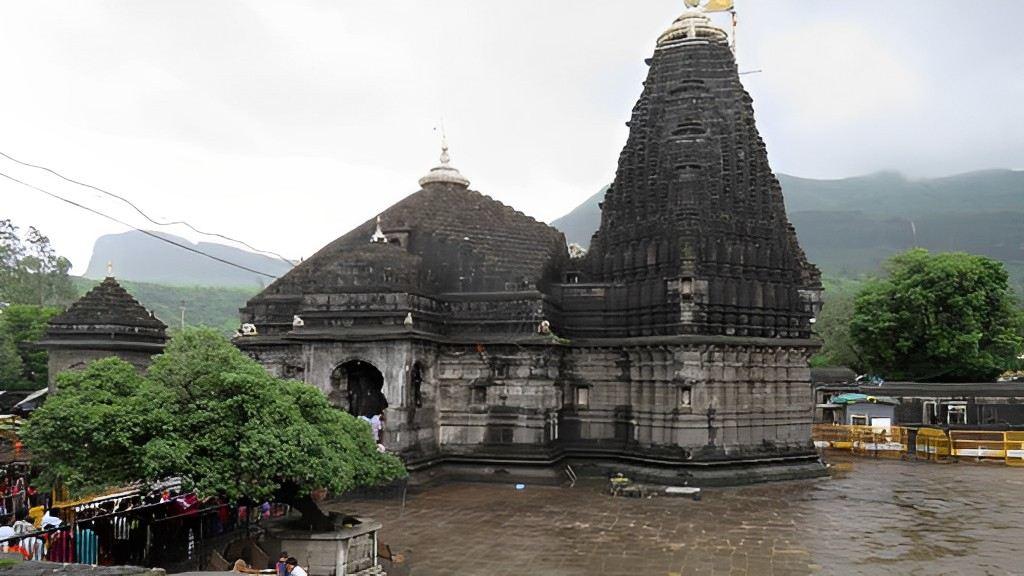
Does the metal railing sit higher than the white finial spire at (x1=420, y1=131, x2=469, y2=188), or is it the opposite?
the white finial spire at (x1=420, y1=131, x2=469, y2=188)

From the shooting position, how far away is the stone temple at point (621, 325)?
2159cm

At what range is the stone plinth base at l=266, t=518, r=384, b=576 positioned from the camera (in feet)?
38.1

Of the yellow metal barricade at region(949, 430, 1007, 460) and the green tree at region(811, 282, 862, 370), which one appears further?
the green tree at region(811, 282, 862, 370)

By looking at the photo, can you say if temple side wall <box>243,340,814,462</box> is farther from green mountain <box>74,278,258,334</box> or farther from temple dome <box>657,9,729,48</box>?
green mountain <box>74,278,258,334</box>

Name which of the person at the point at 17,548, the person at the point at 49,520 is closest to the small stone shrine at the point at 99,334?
the person at the point at 49,520

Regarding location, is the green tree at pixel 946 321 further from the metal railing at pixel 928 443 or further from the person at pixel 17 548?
the person at pixel 17 548

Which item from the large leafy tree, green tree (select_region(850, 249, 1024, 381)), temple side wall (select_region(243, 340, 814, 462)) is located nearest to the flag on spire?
temple side wall (select_region(243, 340, 814, 462))

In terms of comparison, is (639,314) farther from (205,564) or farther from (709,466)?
(205,564)

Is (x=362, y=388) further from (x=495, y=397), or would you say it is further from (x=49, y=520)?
(x=49, y=520)

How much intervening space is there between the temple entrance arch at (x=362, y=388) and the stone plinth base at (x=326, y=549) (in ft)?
32.8

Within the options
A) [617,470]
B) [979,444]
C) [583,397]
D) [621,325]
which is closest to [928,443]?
[979,444]

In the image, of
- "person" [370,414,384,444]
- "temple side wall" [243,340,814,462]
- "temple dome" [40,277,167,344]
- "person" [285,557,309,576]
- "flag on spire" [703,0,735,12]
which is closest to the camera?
"person" [285,557,309,576]

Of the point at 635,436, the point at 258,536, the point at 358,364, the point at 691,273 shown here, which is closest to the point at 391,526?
the point at 258,536

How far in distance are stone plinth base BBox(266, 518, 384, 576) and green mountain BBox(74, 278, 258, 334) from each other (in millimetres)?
97655
